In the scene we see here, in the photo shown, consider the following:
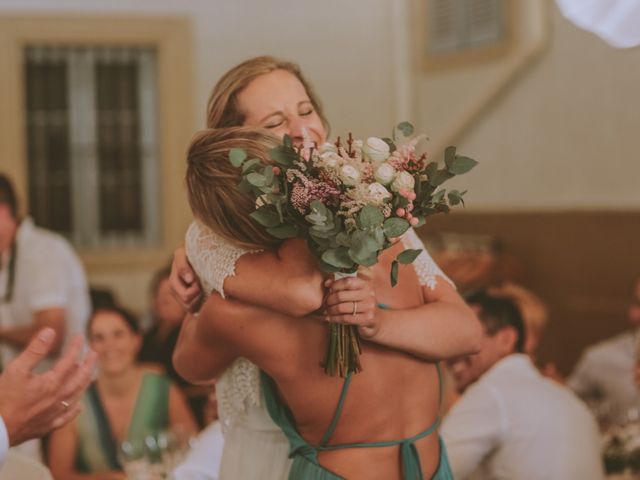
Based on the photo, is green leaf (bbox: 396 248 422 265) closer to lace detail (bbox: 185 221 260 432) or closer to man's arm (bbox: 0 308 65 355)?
lace detail (bbox: 185 221 260 432)

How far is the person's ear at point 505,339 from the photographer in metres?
3.30

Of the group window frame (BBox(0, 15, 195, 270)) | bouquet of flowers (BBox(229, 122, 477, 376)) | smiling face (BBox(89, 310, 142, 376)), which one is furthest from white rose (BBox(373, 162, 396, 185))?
window frame (BBox(0, 15, 195, 270))

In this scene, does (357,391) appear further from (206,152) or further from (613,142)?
(613,142)

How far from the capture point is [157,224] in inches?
330

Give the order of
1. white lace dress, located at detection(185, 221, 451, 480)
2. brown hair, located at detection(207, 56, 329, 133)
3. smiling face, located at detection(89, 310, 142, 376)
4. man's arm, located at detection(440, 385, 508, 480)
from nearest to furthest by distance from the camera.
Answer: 1. white lace dress, located at detection(185, 221, 451, 480)
2. brown hair, located at detection(207, 56, 329, 133)
3. man's arm, located at detection(440, 385, 508, 480)
4. smiling face, located at detection(89, 310, 142, 376)

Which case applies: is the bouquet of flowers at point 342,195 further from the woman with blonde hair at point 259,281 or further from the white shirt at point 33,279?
the white shirt at point 33,279

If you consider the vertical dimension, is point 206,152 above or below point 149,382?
above

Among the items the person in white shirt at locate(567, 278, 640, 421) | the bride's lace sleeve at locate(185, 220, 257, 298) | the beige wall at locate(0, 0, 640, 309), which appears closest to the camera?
the bride's lace sleeve at locate(185, 220, 257, 298)

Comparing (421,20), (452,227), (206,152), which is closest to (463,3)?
(421,20)

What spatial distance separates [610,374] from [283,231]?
331 centimetres

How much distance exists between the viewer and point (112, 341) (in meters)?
4.07

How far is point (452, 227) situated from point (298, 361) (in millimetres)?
6044

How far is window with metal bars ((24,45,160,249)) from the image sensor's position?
809 centimetres

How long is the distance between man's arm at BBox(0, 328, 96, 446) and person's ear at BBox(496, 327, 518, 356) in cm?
163
